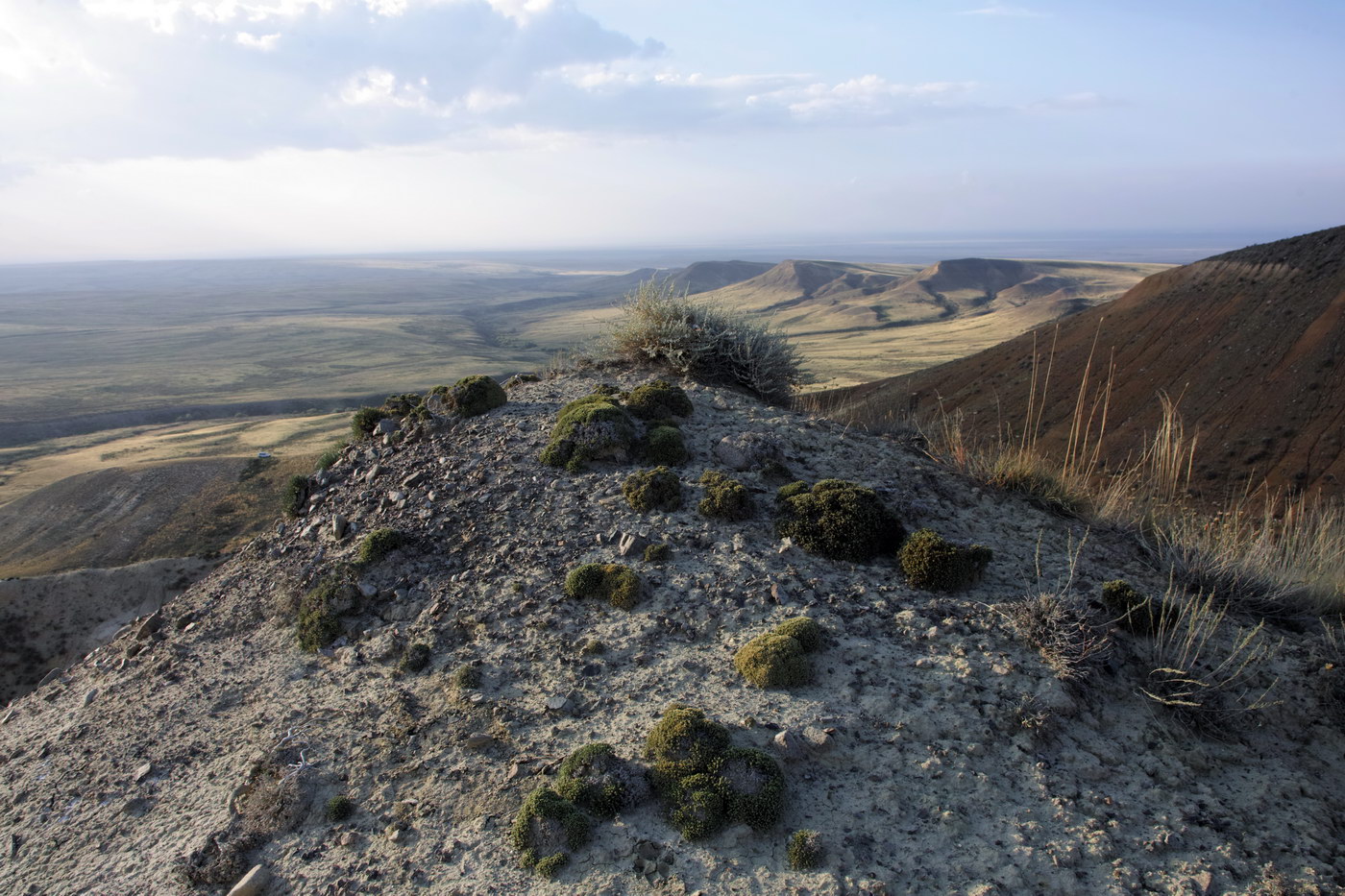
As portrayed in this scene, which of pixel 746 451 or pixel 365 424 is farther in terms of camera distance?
pixel 365 424

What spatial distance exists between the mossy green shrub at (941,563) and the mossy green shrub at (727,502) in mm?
2023

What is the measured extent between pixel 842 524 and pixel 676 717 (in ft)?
11.3

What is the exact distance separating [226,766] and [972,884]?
6849 millimetres

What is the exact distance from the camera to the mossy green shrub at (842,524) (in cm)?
838

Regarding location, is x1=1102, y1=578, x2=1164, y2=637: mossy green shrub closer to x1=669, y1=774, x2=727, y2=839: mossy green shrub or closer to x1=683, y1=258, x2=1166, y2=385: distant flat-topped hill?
x1=669, y1=774, x2=727, y2=839: mossy green shrub

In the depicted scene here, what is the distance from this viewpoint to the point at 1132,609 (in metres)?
7.05

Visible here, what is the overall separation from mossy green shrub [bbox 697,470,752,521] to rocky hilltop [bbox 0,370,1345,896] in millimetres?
38

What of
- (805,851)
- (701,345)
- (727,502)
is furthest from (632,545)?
(701,345)

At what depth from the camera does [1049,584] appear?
8039mm

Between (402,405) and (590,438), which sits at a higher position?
(402,405)

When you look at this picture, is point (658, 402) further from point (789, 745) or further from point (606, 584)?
point (789, 745)

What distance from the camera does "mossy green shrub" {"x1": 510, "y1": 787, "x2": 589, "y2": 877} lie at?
512 centimetres

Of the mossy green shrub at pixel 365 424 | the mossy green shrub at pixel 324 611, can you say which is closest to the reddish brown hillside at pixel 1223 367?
the mossy green shrub at pixel 365 424

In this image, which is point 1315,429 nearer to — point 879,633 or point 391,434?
point 879,633
